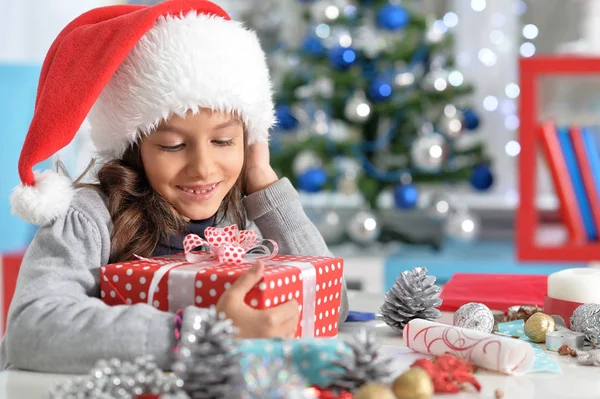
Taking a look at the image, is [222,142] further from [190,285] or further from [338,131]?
[338,131]

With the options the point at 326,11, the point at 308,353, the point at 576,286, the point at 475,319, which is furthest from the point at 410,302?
the point at 326,11

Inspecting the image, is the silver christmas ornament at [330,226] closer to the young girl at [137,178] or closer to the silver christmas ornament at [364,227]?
the silver christmas ornament at [364,227]

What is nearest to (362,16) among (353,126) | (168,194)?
(353,126)

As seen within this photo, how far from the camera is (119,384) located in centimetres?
71

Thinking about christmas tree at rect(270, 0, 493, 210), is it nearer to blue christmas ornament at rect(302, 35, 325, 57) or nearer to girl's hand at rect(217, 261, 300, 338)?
blue christmas ornament at rect(302, 35, 325, 57)

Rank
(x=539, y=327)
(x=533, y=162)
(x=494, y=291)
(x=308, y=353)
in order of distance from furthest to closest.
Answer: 1. (x=533, y=162)
2. (x=494, y=291)
3. (x=539, y=327)
4. (x=308, y=353)

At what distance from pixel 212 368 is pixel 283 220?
0.55 m

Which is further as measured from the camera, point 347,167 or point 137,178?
point 347,167

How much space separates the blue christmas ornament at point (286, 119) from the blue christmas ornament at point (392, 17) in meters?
0.48

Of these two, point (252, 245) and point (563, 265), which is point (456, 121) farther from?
point (252, 245)

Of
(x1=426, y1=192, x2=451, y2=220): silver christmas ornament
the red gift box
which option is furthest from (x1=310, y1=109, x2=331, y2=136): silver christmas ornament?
the red gift box

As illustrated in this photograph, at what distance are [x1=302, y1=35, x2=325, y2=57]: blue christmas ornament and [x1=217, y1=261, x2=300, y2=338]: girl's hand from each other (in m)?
2.22

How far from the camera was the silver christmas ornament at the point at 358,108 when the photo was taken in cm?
284

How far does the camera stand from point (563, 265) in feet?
8.46
